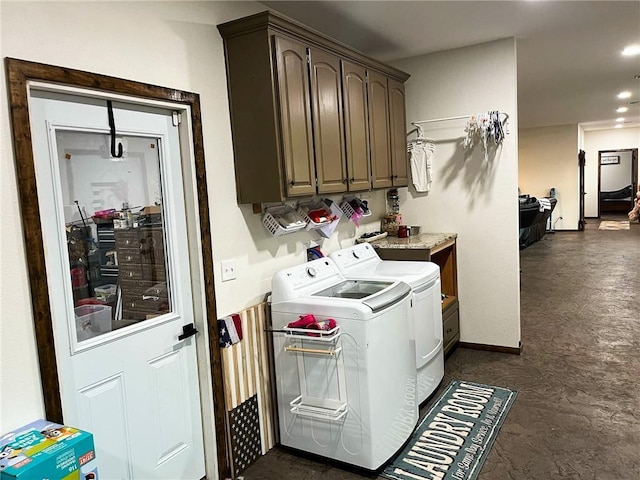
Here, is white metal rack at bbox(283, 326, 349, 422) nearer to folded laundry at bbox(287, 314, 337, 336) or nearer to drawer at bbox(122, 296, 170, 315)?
folded laundry at bbox(287, 314, 337, 336)

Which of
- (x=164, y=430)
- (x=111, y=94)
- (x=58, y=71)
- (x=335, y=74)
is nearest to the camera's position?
(x=58, y=71)

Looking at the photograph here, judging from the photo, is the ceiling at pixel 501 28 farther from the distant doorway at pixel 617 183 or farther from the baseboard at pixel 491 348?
the distant doorway at pixel 617 183

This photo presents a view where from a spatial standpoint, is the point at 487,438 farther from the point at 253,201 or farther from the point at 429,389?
the point at 253,201

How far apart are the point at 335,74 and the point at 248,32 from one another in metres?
0.70

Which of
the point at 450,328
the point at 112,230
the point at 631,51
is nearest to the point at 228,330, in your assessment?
the point at 112,230

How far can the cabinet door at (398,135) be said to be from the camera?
12.6ft

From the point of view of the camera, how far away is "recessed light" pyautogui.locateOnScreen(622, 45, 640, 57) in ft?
14.3

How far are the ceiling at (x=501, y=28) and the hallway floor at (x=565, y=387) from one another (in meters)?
2.24

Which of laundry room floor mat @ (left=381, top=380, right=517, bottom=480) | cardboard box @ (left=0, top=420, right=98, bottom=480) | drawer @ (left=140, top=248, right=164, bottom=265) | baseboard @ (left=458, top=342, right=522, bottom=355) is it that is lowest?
laundry room floor mat @ (left=381, top=380, right=517, bottom=480)

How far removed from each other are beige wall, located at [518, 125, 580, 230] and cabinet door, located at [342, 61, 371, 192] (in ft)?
31.0

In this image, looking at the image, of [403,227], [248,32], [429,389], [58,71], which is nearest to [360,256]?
[403,227]

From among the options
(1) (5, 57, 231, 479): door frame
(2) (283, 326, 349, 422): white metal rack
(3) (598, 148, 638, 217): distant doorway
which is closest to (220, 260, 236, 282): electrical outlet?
(2) (283, 326, 349, 422): white metal rack

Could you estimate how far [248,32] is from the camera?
2.51m

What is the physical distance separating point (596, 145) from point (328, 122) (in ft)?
43.1
